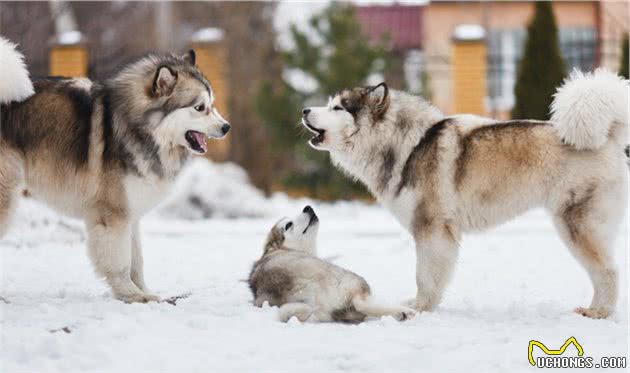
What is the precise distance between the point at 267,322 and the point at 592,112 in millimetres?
2804

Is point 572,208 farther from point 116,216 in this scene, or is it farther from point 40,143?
point 40,143

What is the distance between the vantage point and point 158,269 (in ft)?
27.7

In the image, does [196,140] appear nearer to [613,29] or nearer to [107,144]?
[107,144]

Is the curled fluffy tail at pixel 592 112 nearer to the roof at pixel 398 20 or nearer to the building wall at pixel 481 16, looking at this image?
the building wall at pixel 481 16

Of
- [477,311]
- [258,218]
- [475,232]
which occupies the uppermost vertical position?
[475,232]

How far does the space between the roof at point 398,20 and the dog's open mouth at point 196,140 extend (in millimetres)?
22152

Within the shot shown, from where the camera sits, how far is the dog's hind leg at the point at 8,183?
5.64 metres

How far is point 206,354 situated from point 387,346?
1.03 metres

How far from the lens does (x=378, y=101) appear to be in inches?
246

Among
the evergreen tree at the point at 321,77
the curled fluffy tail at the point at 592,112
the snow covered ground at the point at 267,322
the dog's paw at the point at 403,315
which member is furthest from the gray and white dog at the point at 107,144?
the evergreen tree at the point at 321,77

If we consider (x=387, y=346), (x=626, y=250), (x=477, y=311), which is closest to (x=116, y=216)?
(x=387, y=346)

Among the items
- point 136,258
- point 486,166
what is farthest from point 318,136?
point 136,258

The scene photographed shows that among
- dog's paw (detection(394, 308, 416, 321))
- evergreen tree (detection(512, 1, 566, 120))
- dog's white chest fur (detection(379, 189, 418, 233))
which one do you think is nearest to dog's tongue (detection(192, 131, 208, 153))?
dog's white chest fur (detection(379, 189, 418, 233))

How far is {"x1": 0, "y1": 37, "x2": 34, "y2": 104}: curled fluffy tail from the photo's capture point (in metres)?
5.76
